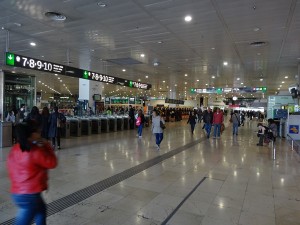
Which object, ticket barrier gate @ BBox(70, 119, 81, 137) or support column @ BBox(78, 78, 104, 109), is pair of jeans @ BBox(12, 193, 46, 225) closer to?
ticket barrier gate @ BBox(70, 119, 81, 137)

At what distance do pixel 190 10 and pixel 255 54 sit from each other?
A: 21.5 ft

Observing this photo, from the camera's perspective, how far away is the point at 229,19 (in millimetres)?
7664

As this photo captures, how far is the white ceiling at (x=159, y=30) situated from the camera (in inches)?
270

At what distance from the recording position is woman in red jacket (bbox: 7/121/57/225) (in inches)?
90.7

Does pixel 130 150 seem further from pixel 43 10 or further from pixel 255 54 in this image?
pixel 255 54

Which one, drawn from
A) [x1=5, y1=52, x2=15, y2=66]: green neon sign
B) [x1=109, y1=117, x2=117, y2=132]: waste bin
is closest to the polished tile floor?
[x1=5, y1=52, x2=15, y2=66]: green neon sign

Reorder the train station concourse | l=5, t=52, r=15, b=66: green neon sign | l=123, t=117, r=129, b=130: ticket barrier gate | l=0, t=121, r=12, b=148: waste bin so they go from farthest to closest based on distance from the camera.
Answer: l=123, t=117, r=129, b=130: ticket barrier gate
l=0, t=121, r=12, b=148: waste bin
l=5, t=52, r=15, b=66: green neon sign
the train station concourse

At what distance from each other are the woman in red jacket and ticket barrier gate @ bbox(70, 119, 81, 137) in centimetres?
1178

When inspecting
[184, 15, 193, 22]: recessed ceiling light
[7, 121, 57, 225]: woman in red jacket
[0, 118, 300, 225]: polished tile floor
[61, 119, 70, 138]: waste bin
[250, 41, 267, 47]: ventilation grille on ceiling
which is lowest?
[0, 118, 300, 225]: polished tile floor

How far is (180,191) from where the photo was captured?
4.96 meters

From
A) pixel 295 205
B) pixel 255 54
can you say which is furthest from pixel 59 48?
pixel 295 205

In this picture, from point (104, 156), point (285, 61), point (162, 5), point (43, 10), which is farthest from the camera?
point (285, 61)

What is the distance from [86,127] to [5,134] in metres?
5.70

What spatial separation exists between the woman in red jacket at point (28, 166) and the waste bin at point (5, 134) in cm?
814
